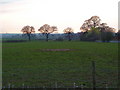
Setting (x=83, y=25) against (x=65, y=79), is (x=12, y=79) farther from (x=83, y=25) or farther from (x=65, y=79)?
(x=83, y=25)

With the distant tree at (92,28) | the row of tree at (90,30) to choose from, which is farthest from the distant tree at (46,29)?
the distant tree at (92,28)

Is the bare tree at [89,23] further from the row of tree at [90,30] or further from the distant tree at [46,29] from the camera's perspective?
the distant tree at [46,29]

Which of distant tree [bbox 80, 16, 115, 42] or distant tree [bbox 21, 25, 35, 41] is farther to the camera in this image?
distant tree [bbox 21, 25, 35, 41]

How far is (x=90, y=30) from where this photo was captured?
93688mm

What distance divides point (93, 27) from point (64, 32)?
15.5m

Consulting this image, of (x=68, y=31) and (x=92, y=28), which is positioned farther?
(x=68, y=31)

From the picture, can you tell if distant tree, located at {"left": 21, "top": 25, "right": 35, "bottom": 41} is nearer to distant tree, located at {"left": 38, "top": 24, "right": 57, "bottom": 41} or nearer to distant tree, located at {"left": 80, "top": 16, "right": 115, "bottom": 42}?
distant tree, located at {"left": 38, "top": 24, "right": 57, "bottom": 41}

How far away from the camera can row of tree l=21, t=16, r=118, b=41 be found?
251 feet

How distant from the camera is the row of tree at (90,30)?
76.4 m

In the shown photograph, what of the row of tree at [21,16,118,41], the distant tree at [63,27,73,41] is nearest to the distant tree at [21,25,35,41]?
the row of tree at [21,16,118,41]

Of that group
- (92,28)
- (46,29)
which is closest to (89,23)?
(92,28)

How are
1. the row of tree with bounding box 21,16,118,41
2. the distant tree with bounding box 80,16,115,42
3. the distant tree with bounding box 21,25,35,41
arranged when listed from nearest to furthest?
the row of tree with bounding box 21,16,118,41
the distant tree with bounding box 80,16,115,42
the distant tree with bounding box 21,25,35,41

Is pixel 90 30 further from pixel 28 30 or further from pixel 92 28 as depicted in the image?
pixel 28 30

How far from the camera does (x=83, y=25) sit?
94.9 meters
